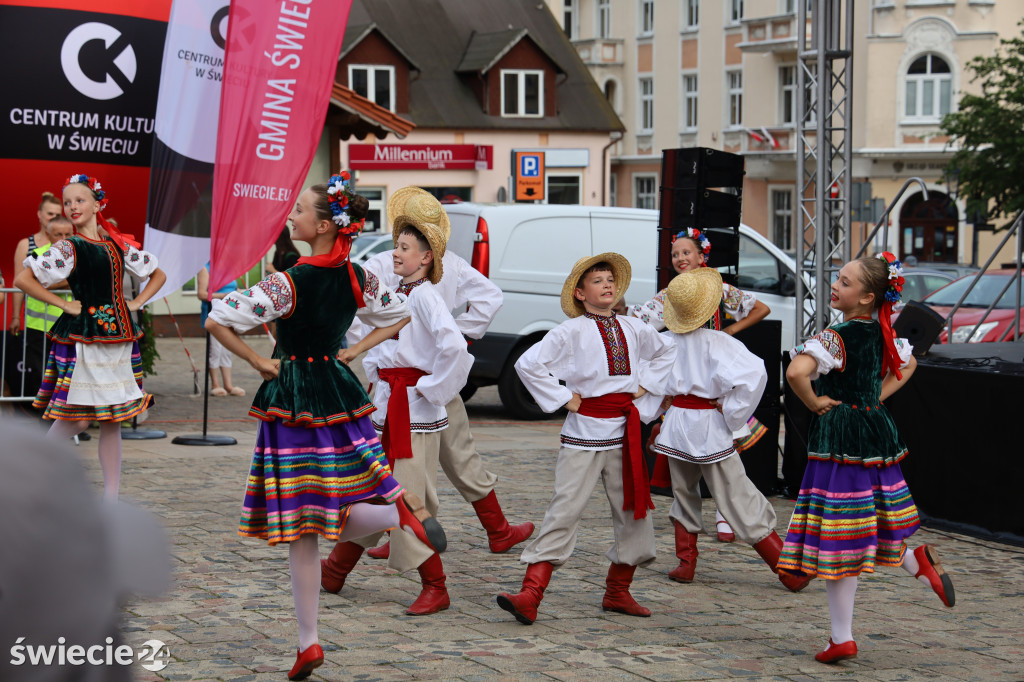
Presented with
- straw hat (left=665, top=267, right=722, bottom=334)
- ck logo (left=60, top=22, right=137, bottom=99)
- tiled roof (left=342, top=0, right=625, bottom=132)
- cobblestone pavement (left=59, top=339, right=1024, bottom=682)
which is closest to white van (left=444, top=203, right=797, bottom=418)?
ck logo (left=60, top=22, right=137, bottom=99)

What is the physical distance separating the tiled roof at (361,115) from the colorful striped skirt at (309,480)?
1298cm

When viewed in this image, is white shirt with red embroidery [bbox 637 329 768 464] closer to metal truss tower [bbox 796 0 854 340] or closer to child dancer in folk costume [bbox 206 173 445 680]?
child dancer in folk costume [bbox 206 173 445 680]

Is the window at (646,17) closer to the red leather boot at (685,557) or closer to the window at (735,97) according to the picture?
the window at (735,97)

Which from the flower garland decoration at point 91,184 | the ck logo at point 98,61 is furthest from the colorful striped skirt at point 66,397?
the ck logo at point 98,61

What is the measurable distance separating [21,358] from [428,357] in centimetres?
572

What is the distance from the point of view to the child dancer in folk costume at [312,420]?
4.83 m

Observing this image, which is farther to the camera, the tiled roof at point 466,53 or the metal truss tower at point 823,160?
the tiled roof at point 466,53

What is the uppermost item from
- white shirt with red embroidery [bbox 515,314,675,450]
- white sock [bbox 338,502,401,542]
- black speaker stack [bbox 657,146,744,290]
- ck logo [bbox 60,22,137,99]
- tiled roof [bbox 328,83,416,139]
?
tiled roof [bbox 328,83,416,139]

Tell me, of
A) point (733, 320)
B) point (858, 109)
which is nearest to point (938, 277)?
point (733, 320)

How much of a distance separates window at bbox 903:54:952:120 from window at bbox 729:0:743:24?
24.1 feet

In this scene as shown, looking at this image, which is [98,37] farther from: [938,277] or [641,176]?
[641,176]

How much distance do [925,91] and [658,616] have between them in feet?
136

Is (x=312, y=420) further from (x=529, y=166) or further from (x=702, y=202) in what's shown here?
(x=529, y=166)

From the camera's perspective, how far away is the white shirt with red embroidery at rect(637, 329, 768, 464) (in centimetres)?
657
